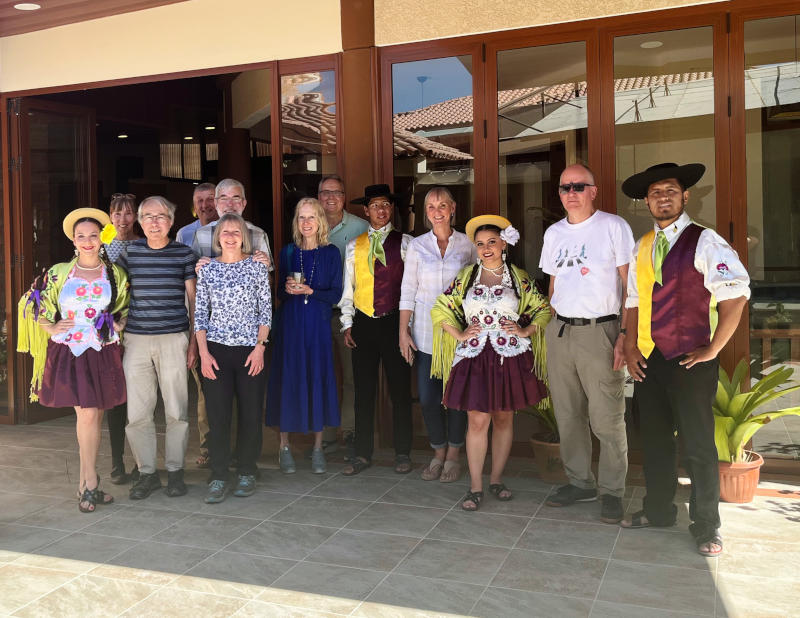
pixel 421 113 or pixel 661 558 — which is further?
pixel 421 113

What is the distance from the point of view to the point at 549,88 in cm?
482

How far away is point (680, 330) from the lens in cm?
355

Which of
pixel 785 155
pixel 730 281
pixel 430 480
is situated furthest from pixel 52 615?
pixel 785 155

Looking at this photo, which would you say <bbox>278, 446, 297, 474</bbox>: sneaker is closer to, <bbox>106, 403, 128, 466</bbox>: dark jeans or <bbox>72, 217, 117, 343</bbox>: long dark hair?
<bbox>106, 403, 128, 466</bbox>: dark jeans

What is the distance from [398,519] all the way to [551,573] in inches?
36.6

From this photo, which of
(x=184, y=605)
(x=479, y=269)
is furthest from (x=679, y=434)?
(x=184, y=605)

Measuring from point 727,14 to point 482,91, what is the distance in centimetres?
140

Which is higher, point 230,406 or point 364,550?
point 230,406

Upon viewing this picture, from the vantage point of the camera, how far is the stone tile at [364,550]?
3.46 m

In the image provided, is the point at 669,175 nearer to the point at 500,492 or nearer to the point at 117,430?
the point at 500,492

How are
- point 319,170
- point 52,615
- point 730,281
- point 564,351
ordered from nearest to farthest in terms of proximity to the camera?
point 52,615, point 730,281, point 564,351, point 319,170

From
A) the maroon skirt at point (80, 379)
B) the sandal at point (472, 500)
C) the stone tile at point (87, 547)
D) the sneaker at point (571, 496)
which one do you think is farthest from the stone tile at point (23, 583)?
the sneaker at point (571, 496)

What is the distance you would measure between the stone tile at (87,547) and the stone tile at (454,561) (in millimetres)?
1293

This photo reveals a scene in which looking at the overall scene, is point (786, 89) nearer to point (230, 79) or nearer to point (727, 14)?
point (727, 14)
